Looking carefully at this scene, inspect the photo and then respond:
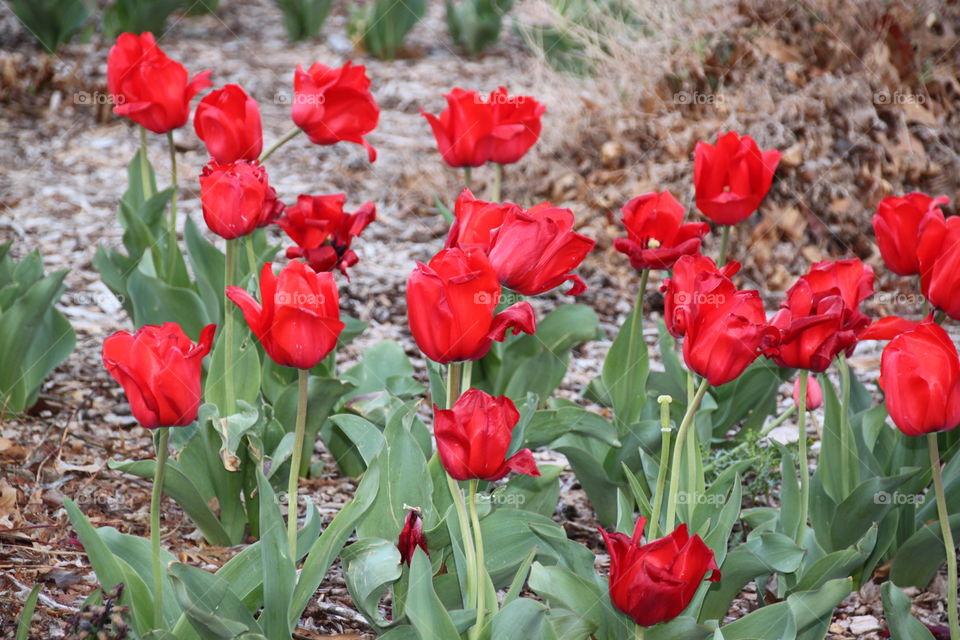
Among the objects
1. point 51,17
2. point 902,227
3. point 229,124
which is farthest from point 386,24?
point 902,227

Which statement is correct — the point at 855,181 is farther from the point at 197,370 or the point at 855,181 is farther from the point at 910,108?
the point at 197,370

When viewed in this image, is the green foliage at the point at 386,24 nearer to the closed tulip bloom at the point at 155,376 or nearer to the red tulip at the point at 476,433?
the closed tulip bloom at the point at 155,376

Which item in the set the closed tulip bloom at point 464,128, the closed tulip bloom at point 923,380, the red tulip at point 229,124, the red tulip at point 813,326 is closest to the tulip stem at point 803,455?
the red tulip at point 813,326

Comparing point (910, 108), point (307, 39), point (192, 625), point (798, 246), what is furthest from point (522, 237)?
point (307, 39)

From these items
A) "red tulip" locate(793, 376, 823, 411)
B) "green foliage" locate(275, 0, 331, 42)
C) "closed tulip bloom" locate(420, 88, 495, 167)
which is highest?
"green foliage" locate(275, 0, 331, 42)

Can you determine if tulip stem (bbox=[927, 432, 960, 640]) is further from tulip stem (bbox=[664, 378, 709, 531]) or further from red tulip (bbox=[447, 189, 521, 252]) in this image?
red tulip (bbox=[447, 189, 521, 252])

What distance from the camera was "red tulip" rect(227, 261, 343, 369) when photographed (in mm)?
1395

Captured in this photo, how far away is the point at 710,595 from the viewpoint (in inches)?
72.3

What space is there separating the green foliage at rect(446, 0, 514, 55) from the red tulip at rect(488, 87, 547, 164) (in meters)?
4.49

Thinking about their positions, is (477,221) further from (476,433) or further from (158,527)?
(158,527)

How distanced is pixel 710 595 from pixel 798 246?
246cm

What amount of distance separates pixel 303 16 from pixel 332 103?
4.62 metres

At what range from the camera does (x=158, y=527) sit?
1482mm

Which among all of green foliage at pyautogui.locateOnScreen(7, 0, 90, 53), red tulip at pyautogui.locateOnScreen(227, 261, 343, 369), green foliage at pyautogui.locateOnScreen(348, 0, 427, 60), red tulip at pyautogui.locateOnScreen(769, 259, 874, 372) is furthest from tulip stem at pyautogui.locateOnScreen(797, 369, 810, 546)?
green foliage at pyautogui.locateOnScreen(348, 0, 427, 60)
